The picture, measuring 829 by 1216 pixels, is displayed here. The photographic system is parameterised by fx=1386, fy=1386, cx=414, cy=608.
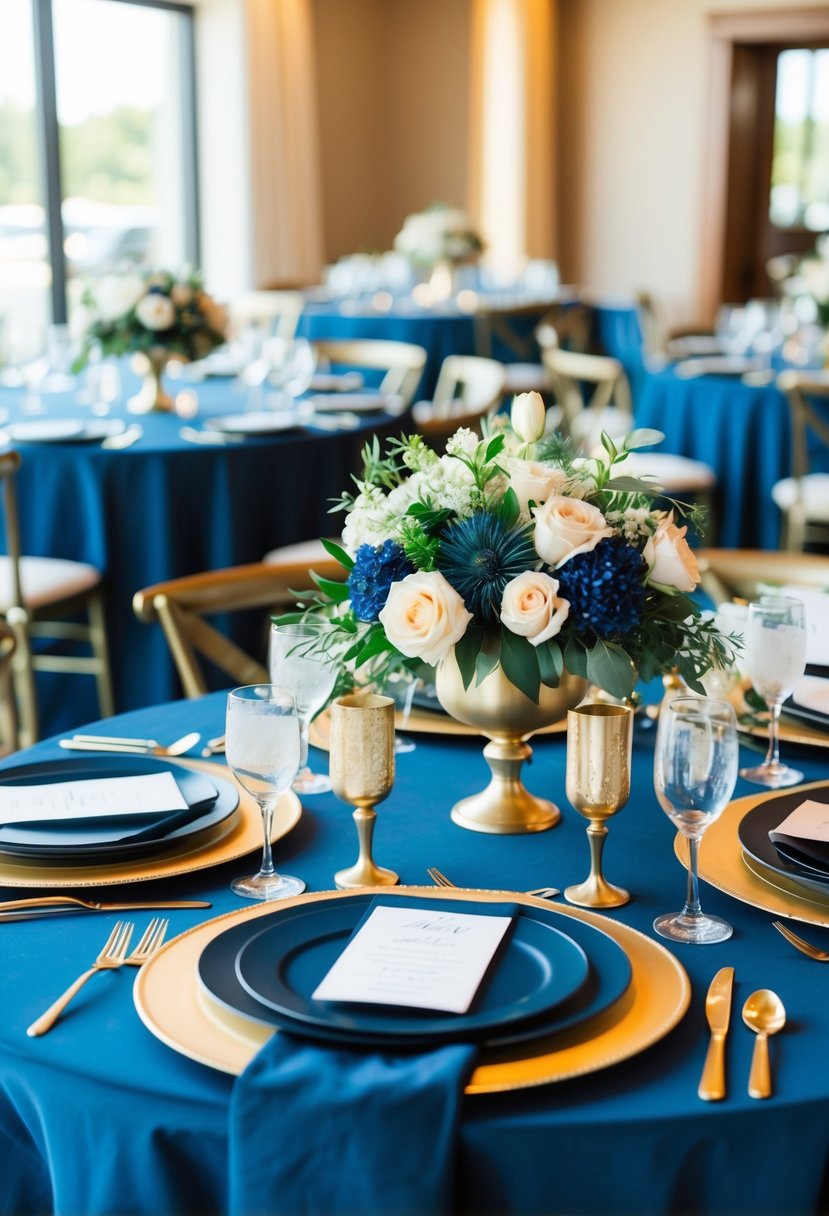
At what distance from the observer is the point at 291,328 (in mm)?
6965

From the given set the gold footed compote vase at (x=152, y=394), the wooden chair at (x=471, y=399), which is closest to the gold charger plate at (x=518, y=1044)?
the wooden chair at (x=471, y=399)

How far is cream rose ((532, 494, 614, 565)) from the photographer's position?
4.26 ft

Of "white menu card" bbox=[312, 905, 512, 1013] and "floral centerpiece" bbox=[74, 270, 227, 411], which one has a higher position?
"floral centerpiece" bbox=[74, 270, 227, 411]

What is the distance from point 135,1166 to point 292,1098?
14 cm

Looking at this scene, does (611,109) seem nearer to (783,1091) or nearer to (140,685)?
(140,685)

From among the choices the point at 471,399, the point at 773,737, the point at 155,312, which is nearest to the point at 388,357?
the point at 471,399

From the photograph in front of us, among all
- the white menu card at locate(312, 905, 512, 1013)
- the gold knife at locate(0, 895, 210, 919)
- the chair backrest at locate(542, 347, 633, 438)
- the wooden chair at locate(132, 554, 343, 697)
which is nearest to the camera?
the white menu card at locate(312, 905, 512, 1013)

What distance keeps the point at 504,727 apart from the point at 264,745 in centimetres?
30

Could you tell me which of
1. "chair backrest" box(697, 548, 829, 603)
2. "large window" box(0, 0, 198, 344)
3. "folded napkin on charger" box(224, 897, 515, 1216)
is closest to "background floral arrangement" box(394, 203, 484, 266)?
"large window" box(0, 0, 198, 344)

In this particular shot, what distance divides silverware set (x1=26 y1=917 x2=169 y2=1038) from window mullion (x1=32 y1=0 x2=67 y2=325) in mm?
7517

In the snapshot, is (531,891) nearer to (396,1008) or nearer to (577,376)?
(396,1008)

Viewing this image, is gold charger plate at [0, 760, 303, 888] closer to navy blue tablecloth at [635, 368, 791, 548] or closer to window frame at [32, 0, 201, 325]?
navy blue tablecloth at [635, 368, 791, 548]

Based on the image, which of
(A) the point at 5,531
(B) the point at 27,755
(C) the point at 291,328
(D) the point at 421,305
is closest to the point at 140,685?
(A) the point at 5,531

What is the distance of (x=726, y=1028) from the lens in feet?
3.42
